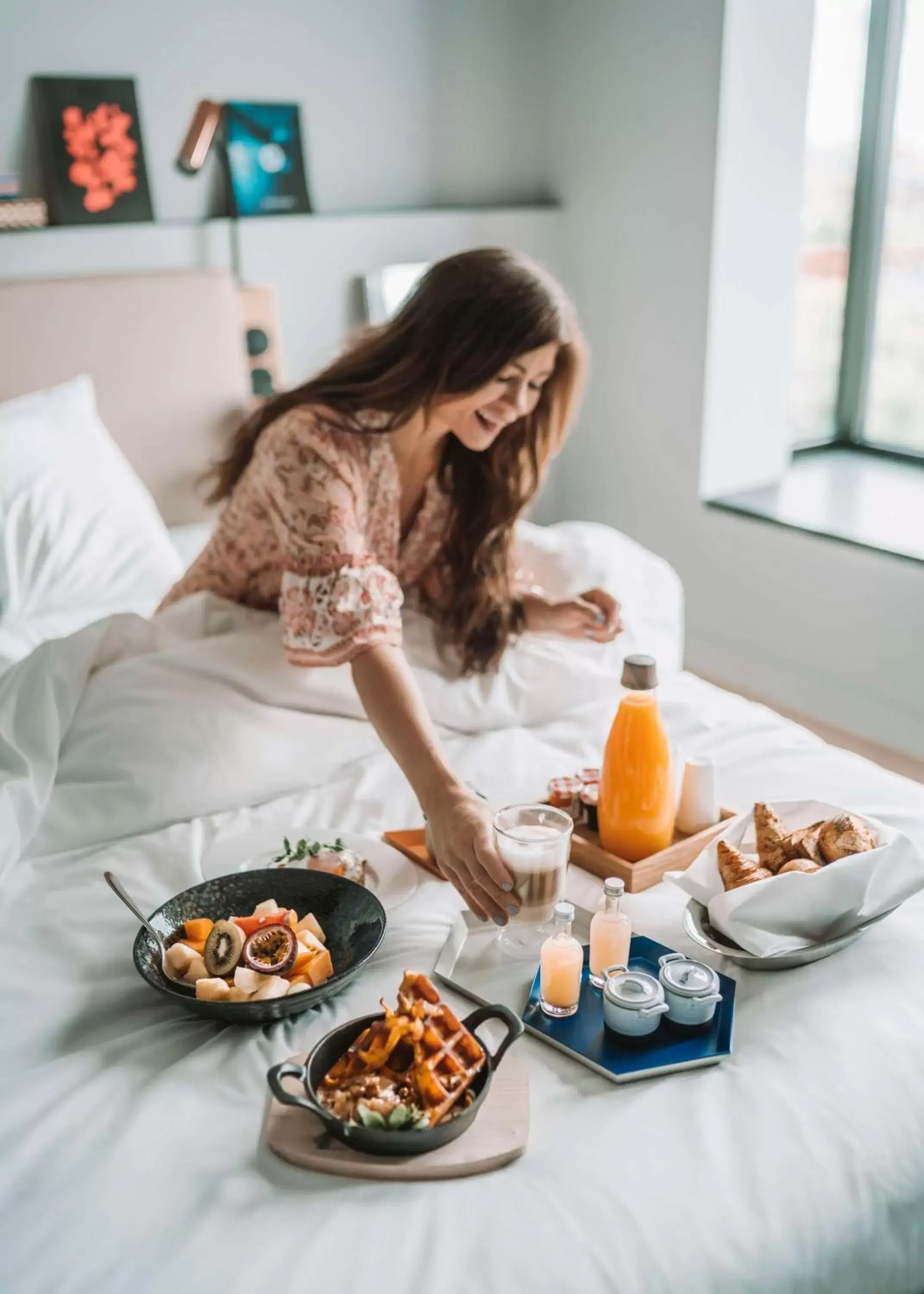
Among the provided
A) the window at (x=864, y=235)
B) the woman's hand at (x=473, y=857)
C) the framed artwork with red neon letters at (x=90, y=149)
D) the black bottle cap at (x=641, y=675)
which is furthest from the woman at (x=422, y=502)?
the window at (x=864, y=235)

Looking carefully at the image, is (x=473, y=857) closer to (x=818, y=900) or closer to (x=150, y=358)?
(x=818, y=900)

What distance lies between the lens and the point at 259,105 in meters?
2.74

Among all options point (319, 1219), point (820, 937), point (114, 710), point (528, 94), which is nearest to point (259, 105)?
point (528, 94)

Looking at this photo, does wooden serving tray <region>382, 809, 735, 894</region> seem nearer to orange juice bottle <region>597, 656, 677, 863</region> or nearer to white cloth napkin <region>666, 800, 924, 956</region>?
orange juice bottle <region>597, 656, 677, 863</region>

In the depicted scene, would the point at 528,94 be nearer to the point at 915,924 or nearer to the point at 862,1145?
the point at 915,924

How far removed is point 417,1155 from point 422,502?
1.15 metres

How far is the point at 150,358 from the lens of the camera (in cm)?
255

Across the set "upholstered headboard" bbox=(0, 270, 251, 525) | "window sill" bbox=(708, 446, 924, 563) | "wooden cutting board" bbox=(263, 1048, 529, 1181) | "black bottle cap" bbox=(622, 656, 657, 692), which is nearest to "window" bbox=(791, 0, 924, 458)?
"window sill" bbox=(708, 446, 924, 563)

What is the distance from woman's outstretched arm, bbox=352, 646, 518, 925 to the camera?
117 cm

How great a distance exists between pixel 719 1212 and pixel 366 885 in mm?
532

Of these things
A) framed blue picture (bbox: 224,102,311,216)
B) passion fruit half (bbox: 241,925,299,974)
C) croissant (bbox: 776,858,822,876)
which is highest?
framed blue picture (bbox: 224,102,311,216)

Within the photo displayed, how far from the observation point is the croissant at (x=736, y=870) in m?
1.16

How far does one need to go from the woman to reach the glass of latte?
0.07ft

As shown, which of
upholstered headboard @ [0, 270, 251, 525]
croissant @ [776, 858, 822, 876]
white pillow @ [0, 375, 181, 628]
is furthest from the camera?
upholstered headboard @ [0, 270, 251, 525]
